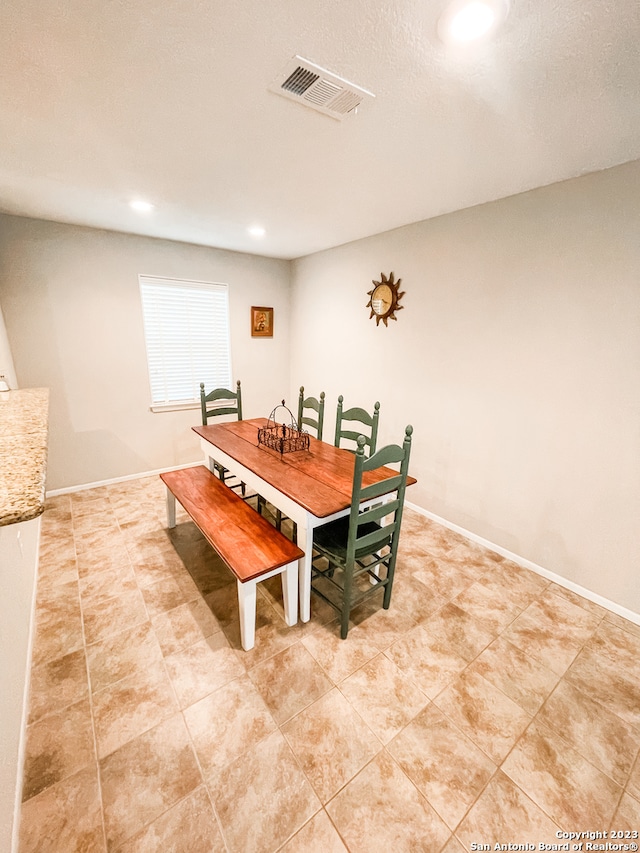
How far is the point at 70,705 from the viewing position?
1.47m

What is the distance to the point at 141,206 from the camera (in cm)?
247

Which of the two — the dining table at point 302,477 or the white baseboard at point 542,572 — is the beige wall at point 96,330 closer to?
the dining table at point 302,477

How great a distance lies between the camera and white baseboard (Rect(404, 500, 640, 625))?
2049mm

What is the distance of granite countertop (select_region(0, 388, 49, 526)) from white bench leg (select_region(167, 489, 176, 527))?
1.27 m

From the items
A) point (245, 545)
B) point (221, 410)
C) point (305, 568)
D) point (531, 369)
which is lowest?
point (305, 568)

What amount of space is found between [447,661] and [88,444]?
12.1ft

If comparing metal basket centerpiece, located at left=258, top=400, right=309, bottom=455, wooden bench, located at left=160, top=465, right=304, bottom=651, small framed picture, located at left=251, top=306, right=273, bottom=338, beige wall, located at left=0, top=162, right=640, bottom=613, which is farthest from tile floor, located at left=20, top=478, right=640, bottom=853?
small framed picture, located at left=251, top=306, right=273, bottom=338

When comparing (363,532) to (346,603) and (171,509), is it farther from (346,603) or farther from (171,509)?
(171,509)

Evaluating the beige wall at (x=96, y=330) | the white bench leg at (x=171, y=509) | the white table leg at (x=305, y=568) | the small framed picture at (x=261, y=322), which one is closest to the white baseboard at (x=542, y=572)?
the white table leg at (x=305, y=568)

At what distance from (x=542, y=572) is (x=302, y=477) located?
193cm

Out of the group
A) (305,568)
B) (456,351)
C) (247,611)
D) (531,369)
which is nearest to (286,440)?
(305,568)

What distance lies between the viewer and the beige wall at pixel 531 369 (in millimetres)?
1893

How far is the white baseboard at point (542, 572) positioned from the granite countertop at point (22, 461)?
9.52ft

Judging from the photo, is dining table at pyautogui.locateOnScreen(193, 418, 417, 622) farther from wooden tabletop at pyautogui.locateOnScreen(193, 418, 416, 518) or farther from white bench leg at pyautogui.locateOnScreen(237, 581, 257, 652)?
white bench leg at pyautogui.locateOnScreen(237, 581, 257, 652)
